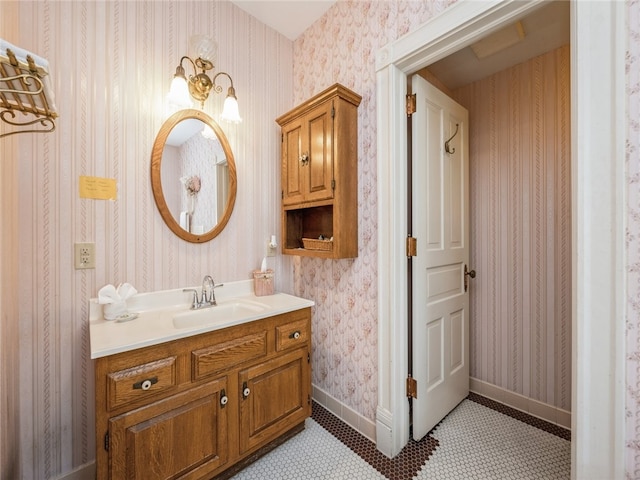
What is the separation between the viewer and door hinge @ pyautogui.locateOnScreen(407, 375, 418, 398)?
5.56 ft

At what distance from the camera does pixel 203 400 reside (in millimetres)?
1334

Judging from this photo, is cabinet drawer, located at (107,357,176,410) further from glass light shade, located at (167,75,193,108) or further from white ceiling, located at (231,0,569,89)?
white ceiling, located at (231,0,569,89)

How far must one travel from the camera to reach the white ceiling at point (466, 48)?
174 cm

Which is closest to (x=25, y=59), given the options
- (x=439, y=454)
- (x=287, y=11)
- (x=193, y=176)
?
(x=193, y=176)

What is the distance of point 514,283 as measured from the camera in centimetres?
217

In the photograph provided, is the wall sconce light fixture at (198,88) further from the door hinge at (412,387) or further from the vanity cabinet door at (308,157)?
the door hinge at (412,387)

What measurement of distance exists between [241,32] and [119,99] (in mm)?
1014

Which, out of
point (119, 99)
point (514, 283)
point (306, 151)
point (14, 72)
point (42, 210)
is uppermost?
point (119, 99)

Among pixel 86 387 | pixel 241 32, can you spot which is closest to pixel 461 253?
pixel 241 32

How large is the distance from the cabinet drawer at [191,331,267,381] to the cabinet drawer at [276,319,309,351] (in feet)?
0.33

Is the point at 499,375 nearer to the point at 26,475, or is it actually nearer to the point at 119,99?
the point at 26,475

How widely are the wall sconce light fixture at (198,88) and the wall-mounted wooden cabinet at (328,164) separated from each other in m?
0.39

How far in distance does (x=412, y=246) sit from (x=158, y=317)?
1.44 meters

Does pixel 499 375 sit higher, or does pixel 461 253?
pixel 461 253
